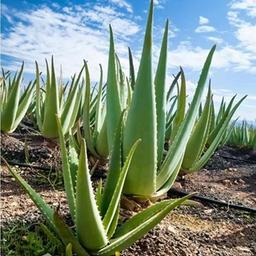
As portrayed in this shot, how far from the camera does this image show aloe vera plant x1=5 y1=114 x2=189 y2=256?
81 centimetres

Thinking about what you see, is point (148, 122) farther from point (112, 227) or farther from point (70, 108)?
point (70, 108)

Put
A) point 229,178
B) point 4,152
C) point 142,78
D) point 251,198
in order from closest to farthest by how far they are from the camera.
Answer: point 142,78 → point 251,198 → point 4,152 → point 229,178

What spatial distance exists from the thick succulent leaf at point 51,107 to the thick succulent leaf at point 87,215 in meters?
1.34

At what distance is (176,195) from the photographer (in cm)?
178

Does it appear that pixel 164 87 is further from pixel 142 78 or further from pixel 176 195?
pixel 176 195

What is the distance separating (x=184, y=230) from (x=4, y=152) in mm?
1288

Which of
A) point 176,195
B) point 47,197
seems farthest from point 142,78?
point 176,195

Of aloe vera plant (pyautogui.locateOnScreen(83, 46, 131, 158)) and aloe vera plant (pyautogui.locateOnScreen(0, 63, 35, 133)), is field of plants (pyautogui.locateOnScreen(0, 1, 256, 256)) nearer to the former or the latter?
aloe vera plant (pyautogui.locateOnScreen(83, 46, 131, 158))

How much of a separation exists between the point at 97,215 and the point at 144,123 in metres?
0.34

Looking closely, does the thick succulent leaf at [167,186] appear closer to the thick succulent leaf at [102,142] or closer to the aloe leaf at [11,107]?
the thick succulent leaf at [102,142]

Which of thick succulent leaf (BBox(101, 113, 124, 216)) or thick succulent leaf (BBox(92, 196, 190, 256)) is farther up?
thick succulent leaf (BBox(101, 113, 124, 216))

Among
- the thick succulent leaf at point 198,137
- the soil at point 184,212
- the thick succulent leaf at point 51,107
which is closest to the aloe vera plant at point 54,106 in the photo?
the thick succulent leaf at point 51,107

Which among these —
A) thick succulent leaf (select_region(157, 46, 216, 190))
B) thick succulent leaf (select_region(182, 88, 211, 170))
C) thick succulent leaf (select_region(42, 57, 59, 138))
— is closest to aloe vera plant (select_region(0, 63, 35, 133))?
thick succulent leaf (select_region(42, 57, 59, 138))

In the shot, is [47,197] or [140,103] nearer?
[140,103]
